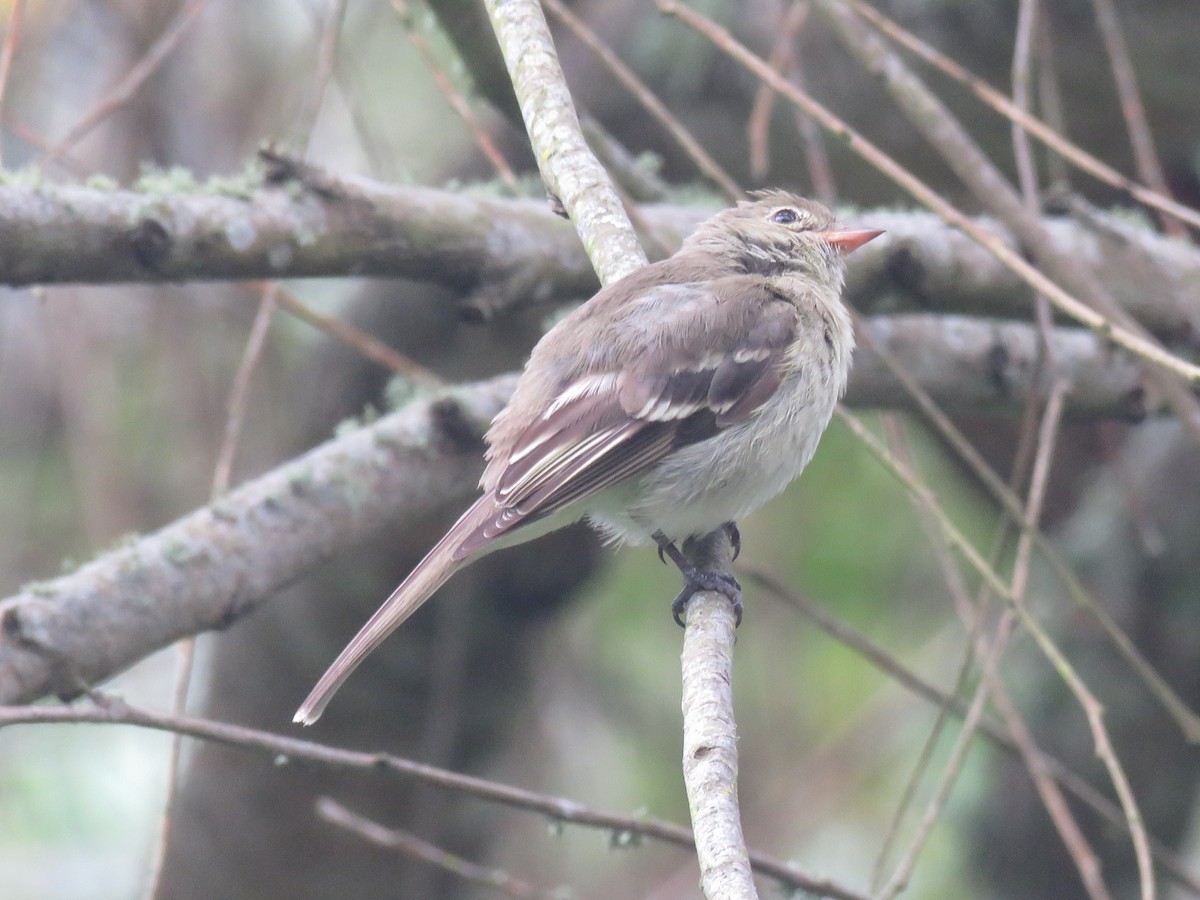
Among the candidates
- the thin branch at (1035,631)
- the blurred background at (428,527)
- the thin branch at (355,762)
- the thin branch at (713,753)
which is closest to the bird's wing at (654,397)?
the thin branch at (1035,631)

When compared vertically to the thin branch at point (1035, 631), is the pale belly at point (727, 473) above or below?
above

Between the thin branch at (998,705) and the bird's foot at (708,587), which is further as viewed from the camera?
the thin branch at (998,705)

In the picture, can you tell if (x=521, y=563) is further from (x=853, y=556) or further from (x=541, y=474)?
(x=541, y=474)

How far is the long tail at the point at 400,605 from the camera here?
2744 millimetres

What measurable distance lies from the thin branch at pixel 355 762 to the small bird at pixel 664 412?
0.65 metres

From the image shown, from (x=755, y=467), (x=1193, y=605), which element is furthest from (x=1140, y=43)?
(x=755, y=467)

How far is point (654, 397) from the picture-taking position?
327cm

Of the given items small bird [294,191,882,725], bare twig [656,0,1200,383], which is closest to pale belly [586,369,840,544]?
small bird [294,191,882,725]

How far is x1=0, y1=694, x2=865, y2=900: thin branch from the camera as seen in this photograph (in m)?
2.24

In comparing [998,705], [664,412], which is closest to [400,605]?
[664,412]

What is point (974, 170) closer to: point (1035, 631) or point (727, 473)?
point (727, 473)

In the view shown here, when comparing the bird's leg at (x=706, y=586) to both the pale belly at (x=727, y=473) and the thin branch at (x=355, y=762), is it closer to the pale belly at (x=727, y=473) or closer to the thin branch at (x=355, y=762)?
the pale belly at (x=727, y=473)

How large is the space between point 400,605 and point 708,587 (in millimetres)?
680

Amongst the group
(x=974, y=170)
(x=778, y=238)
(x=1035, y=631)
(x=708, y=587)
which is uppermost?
(x=778, y=238)
